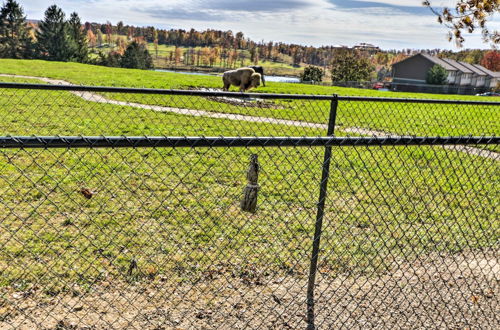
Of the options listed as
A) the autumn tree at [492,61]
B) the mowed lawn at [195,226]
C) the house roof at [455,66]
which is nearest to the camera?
the mowed lawn at [195,226]

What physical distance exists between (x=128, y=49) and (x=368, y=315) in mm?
64640

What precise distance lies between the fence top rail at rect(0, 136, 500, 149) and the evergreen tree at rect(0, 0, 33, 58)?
7195 cm

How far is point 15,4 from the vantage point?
240ft

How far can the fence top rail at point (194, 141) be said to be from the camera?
2197 mm

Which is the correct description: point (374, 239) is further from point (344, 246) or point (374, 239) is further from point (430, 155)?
point (430, 155)

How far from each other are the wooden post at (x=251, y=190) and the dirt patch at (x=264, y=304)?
57.8 inches

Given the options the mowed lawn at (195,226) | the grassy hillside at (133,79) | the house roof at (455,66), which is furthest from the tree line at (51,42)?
the mowed lawn at (195,226)

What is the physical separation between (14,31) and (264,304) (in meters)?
80.9

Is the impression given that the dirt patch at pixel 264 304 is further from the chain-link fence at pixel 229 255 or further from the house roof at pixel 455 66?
the house roof at pixel 455 66

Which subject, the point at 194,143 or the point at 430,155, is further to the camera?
the point at 430,155

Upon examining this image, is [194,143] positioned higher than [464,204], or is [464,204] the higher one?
[194,143]

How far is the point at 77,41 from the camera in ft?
225

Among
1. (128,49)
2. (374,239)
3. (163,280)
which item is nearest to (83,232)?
(163,280)

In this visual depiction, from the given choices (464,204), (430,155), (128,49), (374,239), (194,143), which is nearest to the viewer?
(194,143)
